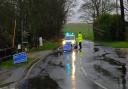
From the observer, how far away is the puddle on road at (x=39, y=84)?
17763 mm

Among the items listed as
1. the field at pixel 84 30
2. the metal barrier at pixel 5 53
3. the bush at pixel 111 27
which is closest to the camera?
the metal barrier at pixel 5 53

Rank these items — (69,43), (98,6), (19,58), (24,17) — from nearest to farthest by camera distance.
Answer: (19,58)
(24,17)
(69,43)
(98,6)

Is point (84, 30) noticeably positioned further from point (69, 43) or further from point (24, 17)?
point (24, 17)

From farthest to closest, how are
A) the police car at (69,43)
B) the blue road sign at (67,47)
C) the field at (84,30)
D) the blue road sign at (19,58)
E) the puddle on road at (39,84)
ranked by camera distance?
the field at (84,30) → the police car at (69,43) → the blue road sign at (67,47) → the blue road sign at (19,58) → the puddle on road at (39,84)

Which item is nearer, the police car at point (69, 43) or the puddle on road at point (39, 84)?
the puddle on road at point (39, 84)

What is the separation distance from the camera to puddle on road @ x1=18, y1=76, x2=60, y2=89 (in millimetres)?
17763

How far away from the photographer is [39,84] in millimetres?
18812

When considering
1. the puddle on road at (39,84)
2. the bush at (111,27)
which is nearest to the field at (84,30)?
the bush at (111,27)

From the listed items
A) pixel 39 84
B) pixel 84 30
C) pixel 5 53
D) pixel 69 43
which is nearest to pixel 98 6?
pixel 84 30

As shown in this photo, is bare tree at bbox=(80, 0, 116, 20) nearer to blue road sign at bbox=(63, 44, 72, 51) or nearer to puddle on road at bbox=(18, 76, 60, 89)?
blue road sign at bbox=(63, 44, 72, 51)

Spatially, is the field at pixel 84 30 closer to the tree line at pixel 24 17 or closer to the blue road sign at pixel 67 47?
the tree line at pixel 24 17

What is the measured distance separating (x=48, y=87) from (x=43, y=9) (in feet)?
130

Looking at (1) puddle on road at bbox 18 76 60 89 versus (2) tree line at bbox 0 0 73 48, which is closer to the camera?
(1) puddle on road at bbox 18 76 60 89

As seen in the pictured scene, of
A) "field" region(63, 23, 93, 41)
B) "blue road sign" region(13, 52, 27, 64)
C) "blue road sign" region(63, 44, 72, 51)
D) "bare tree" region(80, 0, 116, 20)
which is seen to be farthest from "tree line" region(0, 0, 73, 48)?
"field" region(63, 23, 93, 41)
